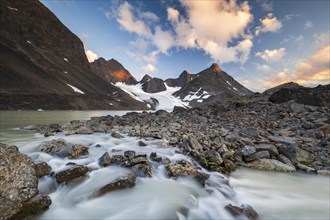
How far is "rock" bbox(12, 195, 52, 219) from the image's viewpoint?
16.8 feet

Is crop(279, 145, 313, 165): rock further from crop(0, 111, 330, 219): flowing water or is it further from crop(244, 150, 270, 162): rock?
crop(0, 111, 330, 219): flowing water

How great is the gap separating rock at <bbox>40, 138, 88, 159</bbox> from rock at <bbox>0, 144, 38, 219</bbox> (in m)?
3.03

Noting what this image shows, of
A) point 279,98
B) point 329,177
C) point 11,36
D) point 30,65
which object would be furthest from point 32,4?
point 329,177

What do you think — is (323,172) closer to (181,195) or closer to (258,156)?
(258,156)

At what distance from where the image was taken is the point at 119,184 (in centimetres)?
709

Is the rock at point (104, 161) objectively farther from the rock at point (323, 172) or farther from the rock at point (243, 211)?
the rock at point (323, 172)

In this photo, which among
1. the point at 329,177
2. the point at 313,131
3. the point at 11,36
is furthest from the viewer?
the point at 11,36

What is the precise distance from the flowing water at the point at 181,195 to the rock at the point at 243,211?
0.19 meters

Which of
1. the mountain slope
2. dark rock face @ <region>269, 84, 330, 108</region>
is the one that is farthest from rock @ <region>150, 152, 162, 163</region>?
the mountain slope

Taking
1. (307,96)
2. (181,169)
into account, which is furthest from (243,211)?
(307,96)

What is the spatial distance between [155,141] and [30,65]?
121 meters

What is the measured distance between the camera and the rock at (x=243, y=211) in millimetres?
6184

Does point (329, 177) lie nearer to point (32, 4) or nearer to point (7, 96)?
point (7, 96)

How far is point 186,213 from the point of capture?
604cm
